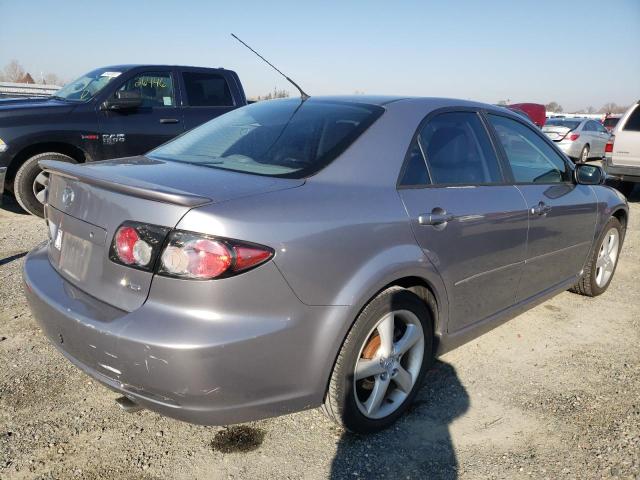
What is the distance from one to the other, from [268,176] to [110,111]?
16.5 ft

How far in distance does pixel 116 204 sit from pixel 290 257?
0.71 metres

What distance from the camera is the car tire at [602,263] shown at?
430cm

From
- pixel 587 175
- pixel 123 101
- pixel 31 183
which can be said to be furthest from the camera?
pixel 123 101

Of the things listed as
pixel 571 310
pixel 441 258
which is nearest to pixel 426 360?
pixel 441 258

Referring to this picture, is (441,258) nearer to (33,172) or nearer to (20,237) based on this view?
(20,237)

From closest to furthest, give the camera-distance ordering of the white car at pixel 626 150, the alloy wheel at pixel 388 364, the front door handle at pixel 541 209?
the alloy wheel at pixel 388 364
the front door handle at pixel 541 209
the white car at pixel 626 150

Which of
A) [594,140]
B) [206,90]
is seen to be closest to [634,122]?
[206,90]

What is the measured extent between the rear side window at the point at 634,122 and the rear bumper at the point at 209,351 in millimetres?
8880

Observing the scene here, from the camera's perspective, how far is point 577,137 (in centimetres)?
1522

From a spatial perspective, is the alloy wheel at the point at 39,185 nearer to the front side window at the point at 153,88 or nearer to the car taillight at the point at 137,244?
the front side window at the point at 153,88

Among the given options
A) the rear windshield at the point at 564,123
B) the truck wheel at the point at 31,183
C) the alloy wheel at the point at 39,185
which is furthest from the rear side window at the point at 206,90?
the rear windshield at the point at 564,123

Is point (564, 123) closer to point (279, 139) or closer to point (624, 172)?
point (624, 172)

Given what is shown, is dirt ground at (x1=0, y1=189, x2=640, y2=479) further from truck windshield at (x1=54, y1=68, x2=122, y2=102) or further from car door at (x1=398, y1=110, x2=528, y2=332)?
truck windshield at (x1=54, y1=68, x2=122, y2=102)

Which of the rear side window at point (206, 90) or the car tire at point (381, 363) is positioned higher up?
the rear side window at point (206, 90)
